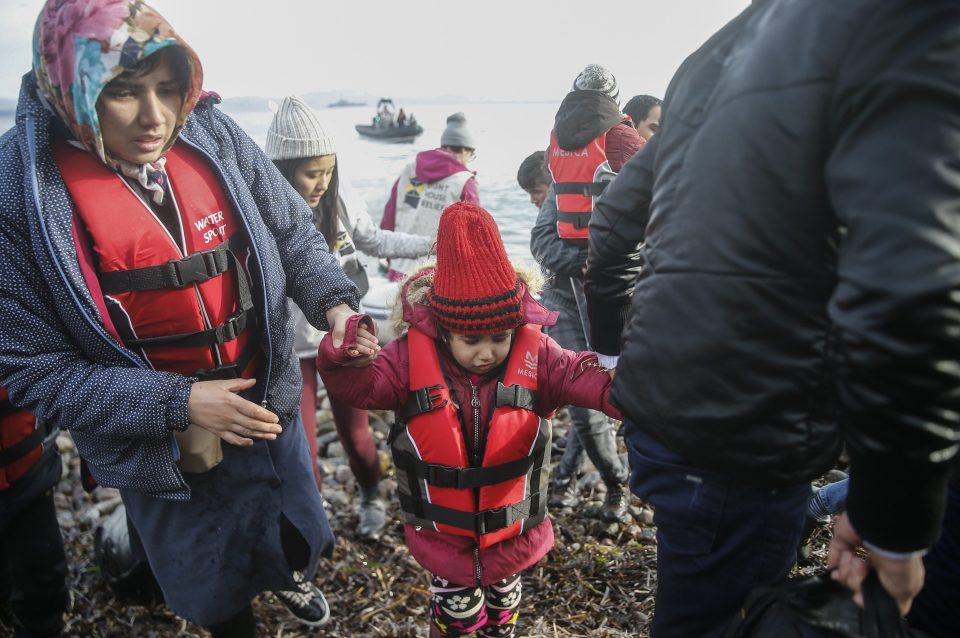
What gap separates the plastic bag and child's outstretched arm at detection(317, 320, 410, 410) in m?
1.41

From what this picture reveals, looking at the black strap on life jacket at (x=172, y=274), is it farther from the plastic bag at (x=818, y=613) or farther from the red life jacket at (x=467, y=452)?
the plastic bag at (x=818, y=613)

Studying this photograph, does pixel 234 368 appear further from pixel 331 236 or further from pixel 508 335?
pixel 331 236

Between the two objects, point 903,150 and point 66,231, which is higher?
point 903,150

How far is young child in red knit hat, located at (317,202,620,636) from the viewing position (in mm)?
2342

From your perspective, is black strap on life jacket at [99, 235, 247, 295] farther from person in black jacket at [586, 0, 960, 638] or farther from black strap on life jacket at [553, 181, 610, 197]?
black strap on life jacket at [553, 181, 610, 197]

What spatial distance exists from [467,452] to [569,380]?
49 centimetres

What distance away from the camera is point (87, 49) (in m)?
1.74

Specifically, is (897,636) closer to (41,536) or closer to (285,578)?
(285,578)

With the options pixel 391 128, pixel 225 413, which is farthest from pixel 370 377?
pixel 391 128

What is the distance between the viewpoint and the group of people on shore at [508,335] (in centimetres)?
109

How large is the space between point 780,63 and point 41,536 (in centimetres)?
346

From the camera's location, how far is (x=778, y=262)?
1277 millimetres

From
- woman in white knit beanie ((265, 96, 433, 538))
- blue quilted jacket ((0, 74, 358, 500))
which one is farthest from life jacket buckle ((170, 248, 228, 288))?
woman in white knit beanie ((265, 96, 433, 538))

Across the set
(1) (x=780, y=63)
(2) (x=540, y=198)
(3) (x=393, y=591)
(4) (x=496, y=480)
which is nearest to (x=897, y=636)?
(1) (x=780, y=63)
